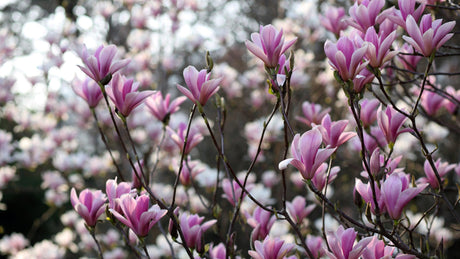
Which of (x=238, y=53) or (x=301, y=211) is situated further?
(x=238, y=53)

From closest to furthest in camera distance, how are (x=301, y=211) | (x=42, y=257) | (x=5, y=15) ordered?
(x=301, y=211)
(x=42, y=257)
(x=5, y=15)

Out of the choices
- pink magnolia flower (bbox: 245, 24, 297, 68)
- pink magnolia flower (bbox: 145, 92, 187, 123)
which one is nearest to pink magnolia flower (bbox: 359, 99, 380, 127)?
pink magnolia flower (bbox: 245, 24, 297, 68)

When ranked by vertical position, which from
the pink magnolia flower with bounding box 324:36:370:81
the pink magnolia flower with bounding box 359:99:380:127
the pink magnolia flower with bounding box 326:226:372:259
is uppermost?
the pink magnolia flower with bounding box 324:36:370:81

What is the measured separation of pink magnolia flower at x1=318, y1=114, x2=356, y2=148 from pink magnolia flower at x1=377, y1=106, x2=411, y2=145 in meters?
0.11

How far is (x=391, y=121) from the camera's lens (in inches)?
47.3

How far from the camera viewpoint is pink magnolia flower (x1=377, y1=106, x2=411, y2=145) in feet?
3.92

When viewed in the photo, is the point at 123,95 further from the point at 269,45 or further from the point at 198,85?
the point at 269,45

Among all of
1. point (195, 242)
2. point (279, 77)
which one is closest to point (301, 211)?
point (195, 242)

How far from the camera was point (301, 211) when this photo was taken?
1566 mm

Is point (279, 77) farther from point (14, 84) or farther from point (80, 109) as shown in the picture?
point (14, 84)

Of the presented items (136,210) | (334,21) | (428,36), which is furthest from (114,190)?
(334,21)

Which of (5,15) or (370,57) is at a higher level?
(5,15)

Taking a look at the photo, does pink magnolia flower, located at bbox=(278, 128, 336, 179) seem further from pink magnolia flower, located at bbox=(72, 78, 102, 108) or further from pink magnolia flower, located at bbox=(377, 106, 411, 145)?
Answer: pink magnolia flower, located at bbox=(72, 78, 102, 108)

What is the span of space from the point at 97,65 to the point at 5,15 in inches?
245
